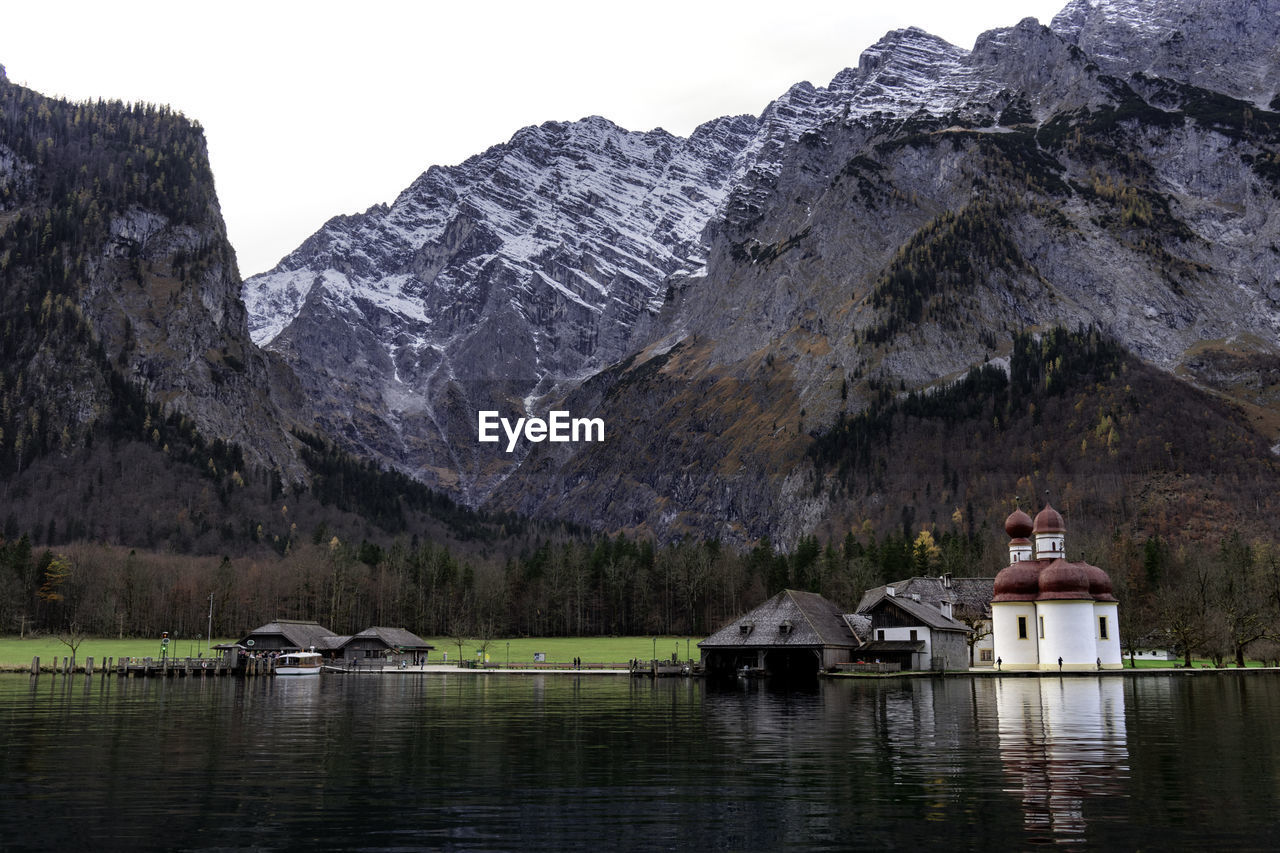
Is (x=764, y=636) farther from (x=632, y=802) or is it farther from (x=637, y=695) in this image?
(x=632, y=802)

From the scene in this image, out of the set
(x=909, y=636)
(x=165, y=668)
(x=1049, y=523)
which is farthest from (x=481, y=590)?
(x=1049, y=523)

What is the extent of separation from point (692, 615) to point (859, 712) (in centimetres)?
13246

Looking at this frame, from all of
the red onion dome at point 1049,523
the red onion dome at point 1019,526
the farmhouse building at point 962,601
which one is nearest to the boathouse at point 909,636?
the farmhouse building at point 962,601

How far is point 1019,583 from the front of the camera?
118m

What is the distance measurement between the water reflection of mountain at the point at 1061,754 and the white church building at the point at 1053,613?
126 feet

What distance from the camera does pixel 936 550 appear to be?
19462 centimetres

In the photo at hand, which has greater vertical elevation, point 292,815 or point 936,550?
point 936,550

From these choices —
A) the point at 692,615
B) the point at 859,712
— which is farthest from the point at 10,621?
the point at 859,712

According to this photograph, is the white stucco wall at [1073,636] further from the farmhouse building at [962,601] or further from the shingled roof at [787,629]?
the shingled roof at [787,629]

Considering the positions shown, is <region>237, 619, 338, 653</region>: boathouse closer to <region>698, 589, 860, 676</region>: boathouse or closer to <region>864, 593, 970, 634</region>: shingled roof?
<region>698, 589, 860, 676</region>: boathouse

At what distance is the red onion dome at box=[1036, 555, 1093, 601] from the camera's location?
113625 mm

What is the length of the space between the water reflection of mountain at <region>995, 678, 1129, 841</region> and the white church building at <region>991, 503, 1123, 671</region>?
1515 inches

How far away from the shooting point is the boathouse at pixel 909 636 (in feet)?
372

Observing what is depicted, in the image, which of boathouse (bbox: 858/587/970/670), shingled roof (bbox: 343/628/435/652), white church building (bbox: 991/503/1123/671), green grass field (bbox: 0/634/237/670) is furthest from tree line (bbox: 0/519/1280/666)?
boathouse (bbox: 858/587/970/670)
